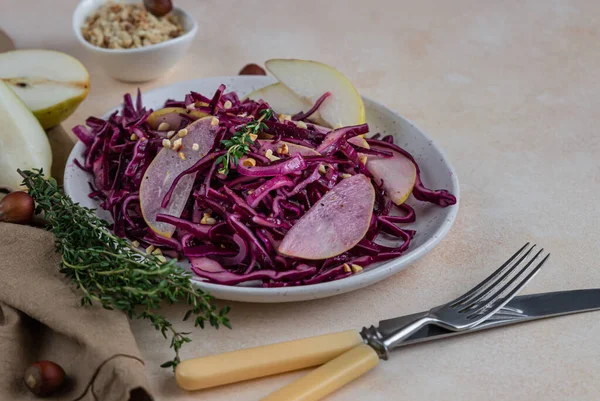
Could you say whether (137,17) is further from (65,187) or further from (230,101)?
(65,187)

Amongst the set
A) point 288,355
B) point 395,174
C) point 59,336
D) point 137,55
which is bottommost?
point 59,336

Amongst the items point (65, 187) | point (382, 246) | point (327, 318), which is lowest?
point (65, 187)

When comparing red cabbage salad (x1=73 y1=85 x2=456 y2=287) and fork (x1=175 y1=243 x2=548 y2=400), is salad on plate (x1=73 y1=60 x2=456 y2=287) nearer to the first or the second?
red cabbage salad (x1=73 y1=85 x2=456 y2=287)

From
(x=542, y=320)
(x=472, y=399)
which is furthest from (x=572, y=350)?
(x=472, y=399)

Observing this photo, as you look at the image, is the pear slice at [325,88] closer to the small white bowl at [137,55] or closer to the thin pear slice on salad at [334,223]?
the thin pear slice on salad at [334,223]

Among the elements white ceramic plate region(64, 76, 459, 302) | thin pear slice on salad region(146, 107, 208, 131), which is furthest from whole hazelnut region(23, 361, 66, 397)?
thin pear slice on salad region(146, 107, 208, 131)

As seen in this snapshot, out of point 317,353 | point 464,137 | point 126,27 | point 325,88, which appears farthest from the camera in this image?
point 126,27

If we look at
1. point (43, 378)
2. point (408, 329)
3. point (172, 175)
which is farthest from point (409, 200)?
point (43, 378)

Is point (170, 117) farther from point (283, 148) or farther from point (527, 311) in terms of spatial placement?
point (527, 311)
